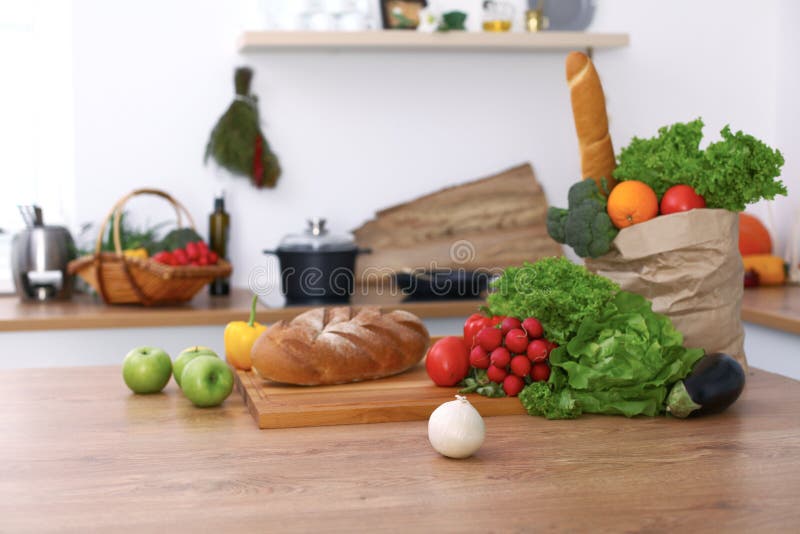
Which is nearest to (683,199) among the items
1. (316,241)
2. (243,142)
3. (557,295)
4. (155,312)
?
(557,295)

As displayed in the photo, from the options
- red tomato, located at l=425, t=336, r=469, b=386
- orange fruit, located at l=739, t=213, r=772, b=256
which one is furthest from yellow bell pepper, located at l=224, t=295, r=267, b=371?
orange fruit, located at l=739, t=213, r=772, b=256

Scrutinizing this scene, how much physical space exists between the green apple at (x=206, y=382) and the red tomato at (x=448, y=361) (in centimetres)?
29

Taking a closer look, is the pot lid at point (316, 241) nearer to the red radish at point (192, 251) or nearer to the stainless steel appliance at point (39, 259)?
the red radish at point (192, 251)

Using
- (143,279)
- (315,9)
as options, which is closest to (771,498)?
(143,279)

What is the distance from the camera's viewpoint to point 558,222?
1.52m

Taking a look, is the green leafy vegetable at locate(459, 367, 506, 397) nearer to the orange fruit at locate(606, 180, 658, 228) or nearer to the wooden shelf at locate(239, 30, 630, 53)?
the orange fruit at locate(606, 180, 658, 228)

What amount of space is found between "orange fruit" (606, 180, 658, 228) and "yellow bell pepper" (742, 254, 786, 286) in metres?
1.70

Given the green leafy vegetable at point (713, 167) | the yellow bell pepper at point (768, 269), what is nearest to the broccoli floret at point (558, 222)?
the green leafy vegetable at point (713, 167)

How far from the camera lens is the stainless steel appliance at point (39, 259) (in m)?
2.71

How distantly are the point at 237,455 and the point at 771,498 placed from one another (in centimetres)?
58

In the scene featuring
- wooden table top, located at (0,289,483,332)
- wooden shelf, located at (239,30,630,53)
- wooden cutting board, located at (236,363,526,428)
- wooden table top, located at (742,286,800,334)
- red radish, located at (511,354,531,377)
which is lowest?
wooden table top, located at (0,289,483,332)

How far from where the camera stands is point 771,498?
0.94 metres

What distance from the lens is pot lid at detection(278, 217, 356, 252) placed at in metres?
2.63

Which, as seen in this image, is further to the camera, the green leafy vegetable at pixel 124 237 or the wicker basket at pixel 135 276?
the green leafy vegetable at pixel 124 237
